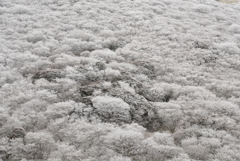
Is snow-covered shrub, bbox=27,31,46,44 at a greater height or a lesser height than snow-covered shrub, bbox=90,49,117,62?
greater

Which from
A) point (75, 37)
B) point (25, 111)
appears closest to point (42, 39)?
point (75, 37)

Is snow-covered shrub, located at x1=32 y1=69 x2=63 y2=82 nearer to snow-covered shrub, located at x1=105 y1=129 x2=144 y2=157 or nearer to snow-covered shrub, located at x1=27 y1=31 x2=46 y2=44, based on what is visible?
snow-covered shrub, located at x1=105 y1=129 x2=144 y2=157

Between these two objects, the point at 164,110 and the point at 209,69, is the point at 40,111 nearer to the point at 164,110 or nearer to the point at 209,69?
the point at 164,110

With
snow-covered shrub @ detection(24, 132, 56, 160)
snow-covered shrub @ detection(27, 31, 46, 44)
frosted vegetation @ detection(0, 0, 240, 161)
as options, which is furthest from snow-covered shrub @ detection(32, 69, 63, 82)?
snow-covered shrub @ detection(27, 31, 46, 44)

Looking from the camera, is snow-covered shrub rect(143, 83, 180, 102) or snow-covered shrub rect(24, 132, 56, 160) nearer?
snow-covered shrub rect(24, 132, 56, 160)

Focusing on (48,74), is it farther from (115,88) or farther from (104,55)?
(104,55)
